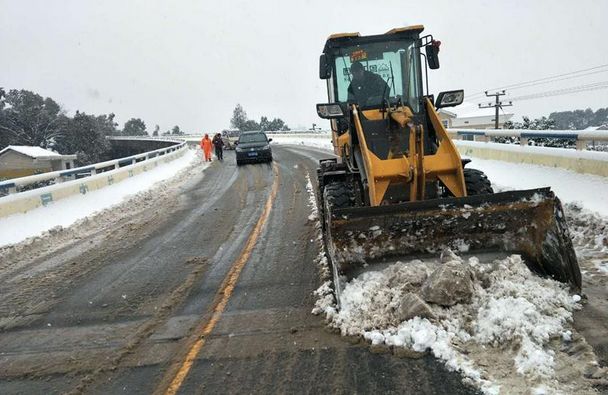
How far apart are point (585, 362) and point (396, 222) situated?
207cm

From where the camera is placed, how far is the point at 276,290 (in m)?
5.68

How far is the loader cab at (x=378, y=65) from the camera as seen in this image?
7.24 metres

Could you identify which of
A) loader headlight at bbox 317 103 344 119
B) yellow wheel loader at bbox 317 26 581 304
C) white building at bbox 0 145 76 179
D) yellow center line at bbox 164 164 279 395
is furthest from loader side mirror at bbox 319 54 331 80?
white building at bbox 0 145 76 179

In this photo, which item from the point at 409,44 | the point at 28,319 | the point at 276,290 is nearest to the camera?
the point at 28,319

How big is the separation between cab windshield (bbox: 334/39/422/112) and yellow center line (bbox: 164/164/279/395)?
2.87 meters

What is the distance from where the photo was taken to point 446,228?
4992mm

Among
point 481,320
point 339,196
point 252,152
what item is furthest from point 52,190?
point 252,152

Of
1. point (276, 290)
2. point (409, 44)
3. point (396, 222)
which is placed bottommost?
point (276, 290)

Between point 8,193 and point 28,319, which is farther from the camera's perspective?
point 8,193

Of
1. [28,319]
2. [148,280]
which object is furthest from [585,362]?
[28,319]

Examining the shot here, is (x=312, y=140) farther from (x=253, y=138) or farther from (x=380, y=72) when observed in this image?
(x=380, y=72)

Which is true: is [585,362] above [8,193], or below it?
below

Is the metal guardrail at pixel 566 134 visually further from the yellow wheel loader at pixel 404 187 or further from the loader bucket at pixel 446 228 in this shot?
the loader bucket at pixel 446 228

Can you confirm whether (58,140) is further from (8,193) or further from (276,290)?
(276,290)
